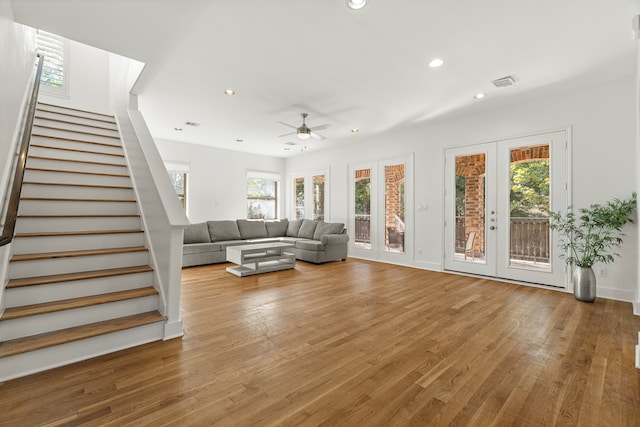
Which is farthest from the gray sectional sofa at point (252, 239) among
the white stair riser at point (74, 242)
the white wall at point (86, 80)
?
the white wall at point (86, 80)

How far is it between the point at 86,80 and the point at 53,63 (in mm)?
527

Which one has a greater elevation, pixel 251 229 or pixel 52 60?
pixel 52 60

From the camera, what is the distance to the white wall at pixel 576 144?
3717 mm

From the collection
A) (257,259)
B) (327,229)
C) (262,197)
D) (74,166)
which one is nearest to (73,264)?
(74,166)

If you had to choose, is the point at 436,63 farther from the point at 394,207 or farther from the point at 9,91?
the point at 9,91

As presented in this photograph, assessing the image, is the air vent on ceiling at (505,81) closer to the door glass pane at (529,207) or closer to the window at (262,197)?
the door glass pane at (529,207)

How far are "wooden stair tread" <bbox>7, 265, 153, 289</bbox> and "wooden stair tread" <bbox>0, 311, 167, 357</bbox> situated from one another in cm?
40

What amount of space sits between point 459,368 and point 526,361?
1.90 ft

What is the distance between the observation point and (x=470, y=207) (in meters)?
5.11

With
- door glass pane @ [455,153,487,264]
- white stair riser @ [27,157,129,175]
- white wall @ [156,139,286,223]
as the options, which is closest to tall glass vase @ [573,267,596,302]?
door glass pane @ [455,153,487,264]

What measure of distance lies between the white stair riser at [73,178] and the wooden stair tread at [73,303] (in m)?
1.61

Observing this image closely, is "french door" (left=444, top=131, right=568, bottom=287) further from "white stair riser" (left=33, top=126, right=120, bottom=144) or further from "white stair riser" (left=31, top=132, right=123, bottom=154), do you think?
"white stair riser" (left=33, top=126, right=120, bottom=144)

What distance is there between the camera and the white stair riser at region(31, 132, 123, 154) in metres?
3.60

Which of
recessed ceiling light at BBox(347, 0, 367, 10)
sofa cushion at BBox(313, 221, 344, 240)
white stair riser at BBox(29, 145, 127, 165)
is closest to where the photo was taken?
recessed ceiling light at BBox(347, 0, 367, 10)
